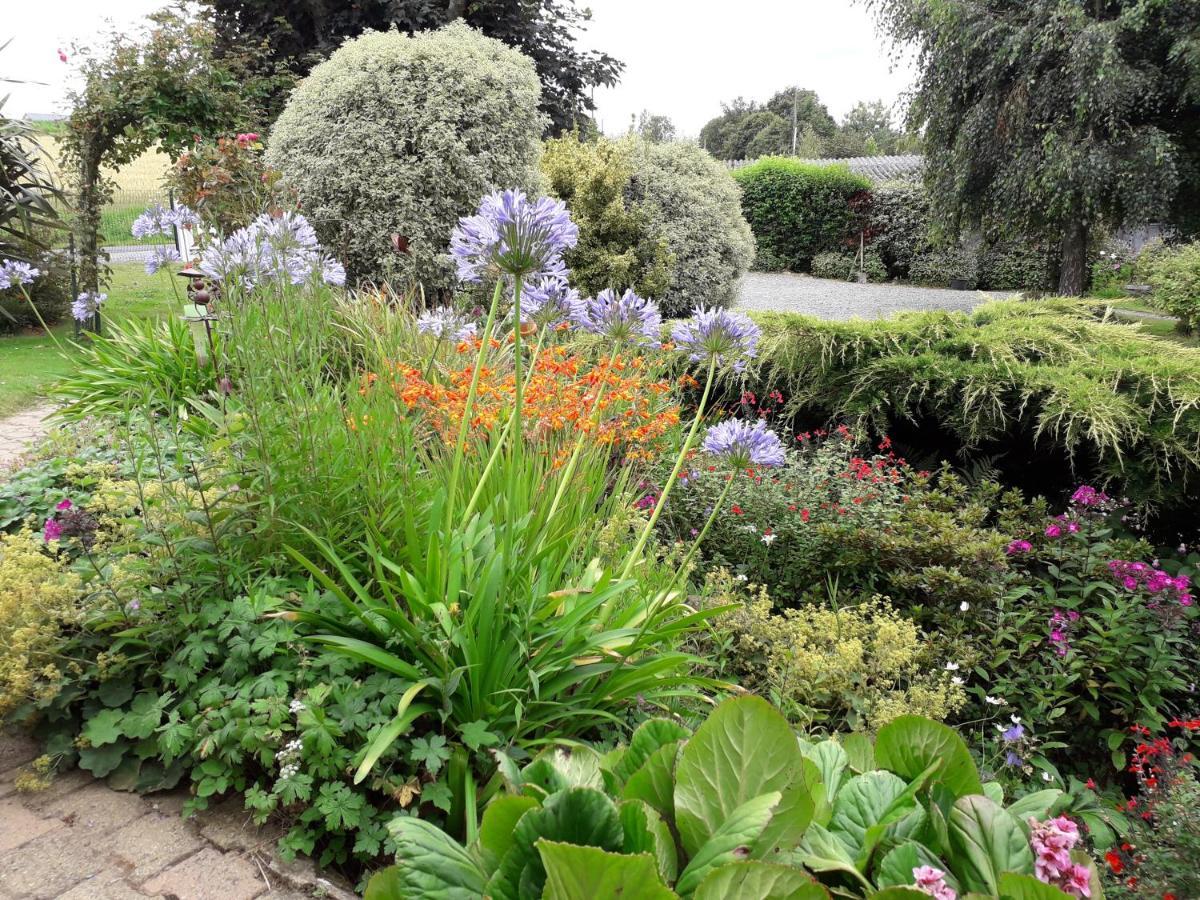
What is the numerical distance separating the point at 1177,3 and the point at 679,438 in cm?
1168

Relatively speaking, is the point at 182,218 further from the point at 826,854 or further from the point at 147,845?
the point at 826,854

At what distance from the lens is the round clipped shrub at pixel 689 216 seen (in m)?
8.75

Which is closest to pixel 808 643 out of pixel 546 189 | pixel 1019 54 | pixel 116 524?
pixel 116 524

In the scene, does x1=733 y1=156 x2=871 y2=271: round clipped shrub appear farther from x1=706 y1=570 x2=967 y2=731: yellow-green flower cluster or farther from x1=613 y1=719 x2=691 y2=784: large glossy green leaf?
→ x1=613 y1=719 x2=691 y2=784: large glossy green leaf

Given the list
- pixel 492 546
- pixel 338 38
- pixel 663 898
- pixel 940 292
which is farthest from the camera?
pixel 940 292

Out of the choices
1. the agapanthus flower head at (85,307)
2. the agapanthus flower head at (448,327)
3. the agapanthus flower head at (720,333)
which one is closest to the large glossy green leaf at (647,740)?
the agapanthus flower head at (720,333)

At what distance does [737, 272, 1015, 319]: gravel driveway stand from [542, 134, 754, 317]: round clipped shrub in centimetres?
358

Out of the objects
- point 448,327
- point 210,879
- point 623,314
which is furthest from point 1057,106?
point 210,879

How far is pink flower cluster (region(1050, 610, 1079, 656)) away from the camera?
2.62m

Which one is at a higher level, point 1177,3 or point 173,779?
point 1177,3

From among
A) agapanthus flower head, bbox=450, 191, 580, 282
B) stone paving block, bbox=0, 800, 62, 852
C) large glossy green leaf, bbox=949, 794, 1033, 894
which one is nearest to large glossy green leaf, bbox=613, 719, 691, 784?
large glossy green leaf, bbox=949, 794, 1033, 894

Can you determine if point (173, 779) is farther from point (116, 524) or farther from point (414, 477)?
point (414, 477)

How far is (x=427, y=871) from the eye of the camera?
0.98 meters

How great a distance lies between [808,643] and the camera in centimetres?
270
